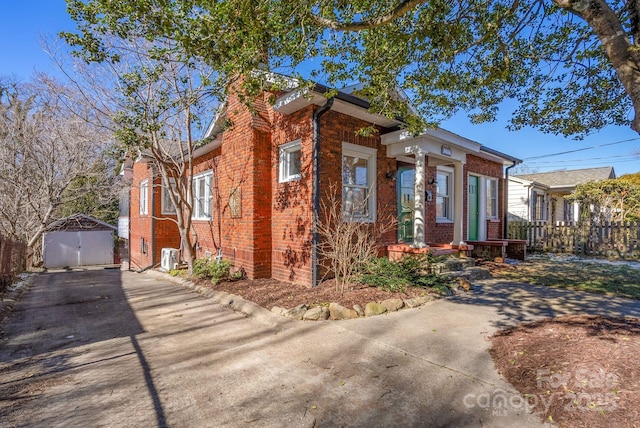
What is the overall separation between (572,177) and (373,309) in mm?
A: 23444

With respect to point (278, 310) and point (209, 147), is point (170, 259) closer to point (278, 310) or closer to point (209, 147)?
point (209, 147)

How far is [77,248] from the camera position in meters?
23.3

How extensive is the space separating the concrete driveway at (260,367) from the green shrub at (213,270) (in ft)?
5.38

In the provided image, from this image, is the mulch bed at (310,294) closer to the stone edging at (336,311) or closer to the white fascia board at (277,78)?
the stone edging at (336,311)

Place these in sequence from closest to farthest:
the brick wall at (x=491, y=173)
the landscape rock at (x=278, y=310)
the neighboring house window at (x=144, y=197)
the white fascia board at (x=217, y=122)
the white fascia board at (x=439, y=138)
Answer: the landscape rock at (x=278, y=310)
the white fascia board at (x=439, y=138)
the white fascia board at (x=217, y=122)
the brick wall at (x=491, y=173)
the neighboring house window at (x=144, y=197)

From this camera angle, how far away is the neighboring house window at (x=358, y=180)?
24.7 feet

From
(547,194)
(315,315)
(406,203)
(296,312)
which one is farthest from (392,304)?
(547,194)

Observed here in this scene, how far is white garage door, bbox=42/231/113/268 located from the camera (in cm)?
2244

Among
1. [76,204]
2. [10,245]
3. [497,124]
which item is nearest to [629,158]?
[497,124]

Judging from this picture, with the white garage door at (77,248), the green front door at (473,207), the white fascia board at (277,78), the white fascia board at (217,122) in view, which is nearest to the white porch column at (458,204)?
the green front door at (473,207)

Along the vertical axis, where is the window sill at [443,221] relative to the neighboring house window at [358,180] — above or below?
below

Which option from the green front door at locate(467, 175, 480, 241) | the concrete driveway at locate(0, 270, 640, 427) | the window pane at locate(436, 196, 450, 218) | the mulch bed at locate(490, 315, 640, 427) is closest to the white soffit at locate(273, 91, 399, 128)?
the window pane at locate(436, 196, 450, 218)

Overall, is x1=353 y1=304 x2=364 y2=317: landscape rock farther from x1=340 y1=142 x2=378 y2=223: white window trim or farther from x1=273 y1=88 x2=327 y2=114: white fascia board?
x1=273 y1=88 x2=327 y2=114: white fascia board

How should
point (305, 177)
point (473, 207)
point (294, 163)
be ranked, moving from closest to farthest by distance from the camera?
point (305, 177)
point (294, 163)
point (473, 207)
